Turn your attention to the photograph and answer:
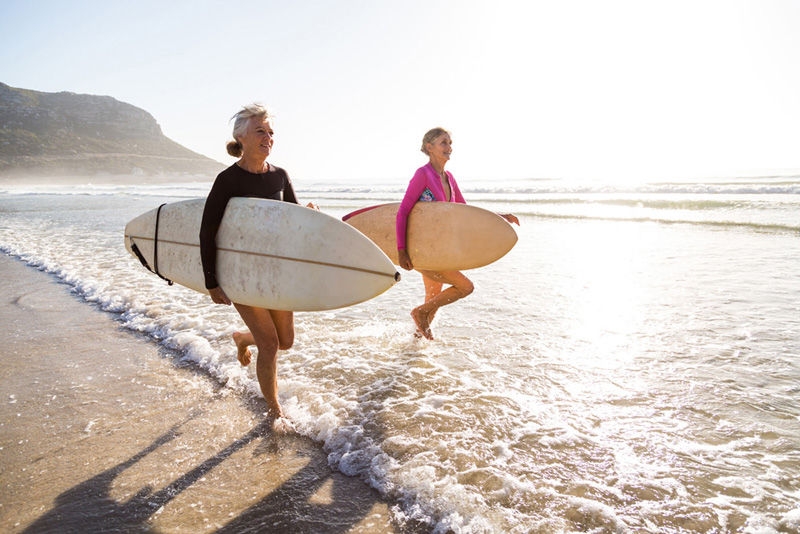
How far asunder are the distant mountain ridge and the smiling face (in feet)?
307

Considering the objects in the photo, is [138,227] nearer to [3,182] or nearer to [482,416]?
[482,416]

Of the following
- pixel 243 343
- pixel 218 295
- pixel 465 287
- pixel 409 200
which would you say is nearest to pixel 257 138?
pixel 218 295

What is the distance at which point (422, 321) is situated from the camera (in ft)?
13.6

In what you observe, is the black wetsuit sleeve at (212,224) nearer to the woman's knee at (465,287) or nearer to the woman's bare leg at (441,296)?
the woman's bare leg at (441,296)

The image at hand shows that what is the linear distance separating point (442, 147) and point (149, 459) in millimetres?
3147

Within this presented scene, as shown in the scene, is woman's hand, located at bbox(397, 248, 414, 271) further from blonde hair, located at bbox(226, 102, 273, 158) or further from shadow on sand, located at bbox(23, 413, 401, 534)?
shadow on sand, located at bbox(23, 413, 401, 534)

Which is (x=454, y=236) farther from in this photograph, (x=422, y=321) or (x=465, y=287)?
(x=422, y=321)

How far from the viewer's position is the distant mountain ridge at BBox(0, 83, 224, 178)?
8000 cm

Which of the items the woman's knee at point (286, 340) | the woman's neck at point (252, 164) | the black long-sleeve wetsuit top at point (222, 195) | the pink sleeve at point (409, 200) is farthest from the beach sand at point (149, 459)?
the pink sleeve at point (409, 200)

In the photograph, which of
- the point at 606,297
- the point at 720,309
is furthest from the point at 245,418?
the point at 720,309

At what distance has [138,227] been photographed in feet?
12.5

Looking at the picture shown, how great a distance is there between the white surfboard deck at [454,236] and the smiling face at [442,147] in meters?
0.43

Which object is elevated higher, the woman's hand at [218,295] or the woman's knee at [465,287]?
the woman's hand at [218,295]

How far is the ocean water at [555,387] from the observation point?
2109 millimetres
